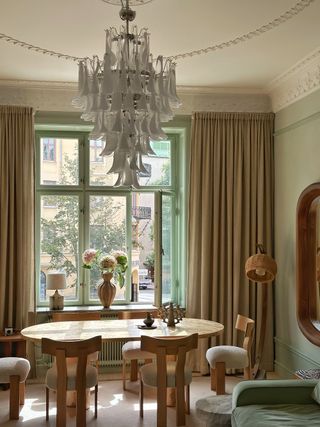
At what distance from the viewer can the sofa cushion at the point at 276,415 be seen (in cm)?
320

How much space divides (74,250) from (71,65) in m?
2.13

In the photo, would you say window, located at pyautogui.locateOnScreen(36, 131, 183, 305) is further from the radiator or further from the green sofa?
the green sofa

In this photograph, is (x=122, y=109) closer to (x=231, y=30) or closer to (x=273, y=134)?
(x=231, y=30)

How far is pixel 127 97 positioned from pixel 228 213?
2.81 meters

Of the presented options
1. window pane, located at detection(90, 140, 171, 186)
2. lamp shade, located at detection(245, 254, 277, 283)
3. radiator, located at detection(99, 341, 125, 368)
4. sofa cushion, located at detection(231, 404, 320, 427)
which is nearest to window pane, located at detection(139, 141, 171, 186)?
window pane, located at detection(90, 140, 171, 186)

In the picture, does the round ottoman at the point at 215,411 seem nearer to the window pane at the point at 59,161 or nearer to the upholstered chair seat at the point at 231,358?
the upholstered chair seat at the point at 231,358

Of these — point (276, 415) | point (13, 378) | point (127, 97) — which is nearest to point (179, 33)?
point (127, 97)

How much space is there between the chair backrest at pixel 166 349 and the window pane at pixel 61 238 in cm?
214

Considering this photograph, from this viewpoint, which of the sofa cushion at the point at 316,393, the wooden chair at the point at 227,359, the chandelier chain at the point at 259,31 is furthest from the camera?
the wooden chair at the point at 227,359

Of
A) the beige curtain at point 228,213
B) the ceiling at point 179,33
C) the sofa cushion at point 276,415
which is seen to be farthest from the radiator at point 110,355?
the ceiling at point 179,33

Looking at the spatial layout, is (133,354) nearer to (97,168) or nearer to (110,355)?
(110,355)

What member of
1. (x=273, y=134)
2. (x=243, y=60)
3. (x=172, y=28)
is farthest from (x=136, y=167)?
(x=273, y=134)

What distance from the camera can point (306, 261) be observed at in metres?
4.99

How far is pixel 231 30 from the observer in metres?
4.12
